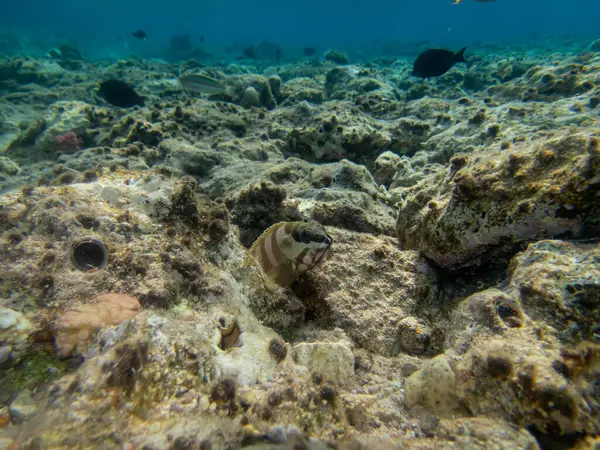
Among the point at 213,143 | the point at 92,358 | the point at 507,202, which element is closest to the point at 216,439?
the point at 92,358

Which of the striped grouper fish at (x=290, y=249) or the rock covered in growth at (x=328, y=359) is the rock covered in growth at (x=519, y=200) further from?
the rock covered in growth at (x=328, y=359)

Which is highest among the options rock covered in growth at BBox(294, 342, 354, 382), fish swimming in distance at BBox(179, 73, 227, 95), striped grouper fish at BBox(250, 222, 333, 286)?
fish swimming in distance at BBox(179, 73, 227, 95)

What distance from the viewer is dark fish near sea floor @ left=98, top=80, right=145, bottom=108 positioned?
281 inches

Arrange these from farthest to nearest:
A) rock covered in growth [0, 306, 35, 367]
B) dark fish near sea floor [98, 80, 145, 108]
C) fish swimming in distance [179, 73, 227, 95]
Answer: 1. dark fish near sea floor [98, 80, 145, 108]
2. fish swimming in distance [179, 73, 227, 95]
3. rock covered in growth [0, 306, 35, 367]

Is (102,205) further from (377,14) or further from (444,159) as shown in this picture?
(377,14)

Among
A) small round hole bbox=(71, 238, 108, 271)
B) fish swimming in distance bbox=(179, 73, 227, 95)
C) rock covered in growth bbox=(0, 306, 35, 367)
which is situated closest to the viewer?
rock covered in growth bbox=(0, 306, 35, 367)

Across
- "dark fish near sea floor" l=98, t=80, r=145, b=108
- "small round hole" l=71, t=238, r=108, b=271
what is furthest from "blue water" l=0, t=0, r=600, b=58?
"small round hole" l=71, t=238, r=108, b=271

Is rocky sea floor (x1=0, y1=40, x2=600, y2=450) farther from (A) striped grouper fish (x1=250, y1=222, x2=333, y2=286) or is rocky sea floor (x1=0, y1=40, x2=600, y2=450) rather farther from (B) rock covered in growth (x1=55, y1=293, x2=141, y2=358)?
(A) striped grouper fish (x1=250, y1=222, x2=333, y2=286)

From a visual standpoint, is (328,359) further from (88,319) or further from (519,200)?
(519,200)

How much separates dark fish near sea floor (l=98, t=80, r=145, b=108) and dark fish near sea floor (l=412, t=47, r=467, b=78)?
7.35 m

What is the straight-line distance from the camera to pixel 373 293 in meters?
2.20

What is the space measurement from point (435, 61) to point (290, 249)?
23.4ft

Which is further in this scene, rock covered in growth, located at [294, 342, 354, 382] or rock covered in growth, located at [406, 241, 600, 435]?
rock covered in growth, located at [294, 342, 354, 382]

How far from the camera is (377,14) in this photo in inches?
3693
